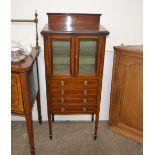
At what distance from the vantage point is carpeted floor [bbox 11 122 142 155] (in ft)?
7.58

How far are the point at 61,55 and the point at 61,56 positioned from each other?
0.01 metres

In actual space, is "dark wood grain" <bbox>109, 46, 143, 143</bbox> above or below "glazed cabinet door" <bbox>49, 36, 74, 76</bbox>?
below

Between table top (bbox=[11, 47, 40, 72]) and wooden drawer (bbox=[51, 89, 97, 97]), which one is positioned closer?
table top (bbox=[11, 47, 40, 72])

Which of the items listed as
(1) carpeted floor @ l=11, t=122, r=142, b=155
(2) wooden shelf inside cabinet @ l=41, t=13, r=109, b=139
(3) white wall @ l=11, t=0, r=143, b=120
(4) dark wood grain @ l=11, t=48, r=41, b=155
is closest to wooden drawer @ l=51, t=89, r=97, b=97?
(2) wooden shelf inside cabinet @ l=41, t=13, r=109, b=139

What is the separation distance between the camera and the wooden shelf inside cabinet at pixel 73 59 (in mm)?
2010

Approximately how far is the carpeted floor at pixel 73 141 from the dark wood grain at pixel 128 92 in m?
0.15

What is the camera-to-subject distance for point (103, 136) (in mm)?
2584

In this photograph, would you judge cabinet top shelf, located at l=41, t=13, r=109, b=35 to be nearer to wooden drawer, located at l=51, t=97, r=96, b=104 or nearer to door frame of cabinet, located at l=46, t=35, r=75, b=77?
door frame of cabinet, located at l=46, t=35, r=75, b=77

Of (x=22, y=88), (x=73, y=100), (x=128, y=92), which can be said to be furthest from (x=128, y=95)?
(x=22, y=88)

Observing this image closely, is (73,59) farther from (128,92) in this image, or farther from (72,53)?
(128,92)

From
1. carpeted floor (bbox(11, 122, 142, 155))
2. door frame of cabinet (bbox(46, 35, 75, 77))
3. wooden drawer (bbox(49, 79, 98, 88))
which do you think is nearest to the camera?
door frame of cabinet (bbox(46, 35, 75, 77))

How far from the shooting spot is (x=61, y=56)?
2119 millimetres

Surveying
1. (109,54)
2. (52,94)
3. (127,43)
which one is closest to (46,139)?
(52,94)
